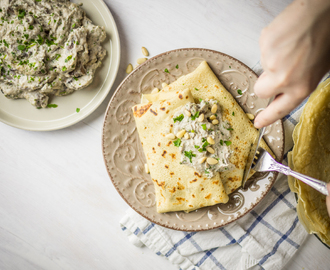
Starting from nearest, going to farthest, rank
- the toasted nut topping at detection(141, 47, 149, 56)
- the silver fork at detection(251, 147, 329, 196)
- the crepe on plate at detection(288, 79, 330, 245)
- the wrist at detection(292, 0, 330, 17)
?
the wrist at detection(292, 0, 330, 17) → the silver fork at detection(251, 147, 329, 196) → the crepe on plate at detection(288, 79, 330, 245) → the toasted nut topping at detection(141, 47, 149, 56)

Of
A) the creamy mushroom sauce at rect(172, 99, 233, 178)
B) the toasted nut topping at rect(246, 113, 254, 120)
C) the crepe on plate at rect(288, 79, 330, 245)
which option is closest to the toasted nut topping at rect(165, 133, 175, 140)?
the creamy mushroom sauce at rect(172, 99, 233, 178)

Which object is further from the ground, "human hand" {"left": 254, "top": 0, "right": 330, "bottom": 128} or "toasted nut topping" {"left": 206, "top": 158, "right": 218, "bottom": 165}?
"human hand" {"left": 254, "top": 0, "right": 330, "bottom": 128}

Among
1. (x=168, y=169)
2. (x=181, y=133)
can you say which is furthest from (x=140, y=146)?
(x=181, y=133)

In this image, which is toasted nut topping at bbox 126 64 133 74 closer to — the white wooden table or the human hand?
the white wooden table

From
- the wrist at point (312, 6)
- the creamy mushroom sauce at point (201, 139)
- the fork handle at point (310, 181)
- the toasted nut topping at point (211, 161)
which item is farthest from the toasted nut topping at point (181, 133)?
the wrist at point (312, 6)

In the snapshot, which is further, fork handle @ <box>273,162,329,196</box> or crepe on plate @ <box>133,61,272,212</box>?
crepe on plate @ <box>133,61,272,212</box>

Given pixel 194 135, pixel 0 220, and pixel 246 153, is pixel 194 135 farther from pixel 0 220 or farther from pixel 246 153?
pixel 0 220

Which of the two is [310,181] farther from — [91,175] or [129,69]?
[91,175]
